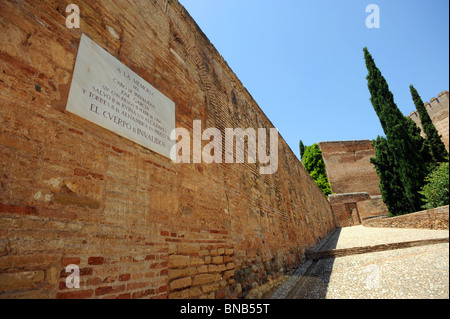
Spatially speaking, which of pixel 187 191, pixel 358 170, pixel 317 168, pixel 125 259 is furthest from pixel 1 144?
pixel 358 170

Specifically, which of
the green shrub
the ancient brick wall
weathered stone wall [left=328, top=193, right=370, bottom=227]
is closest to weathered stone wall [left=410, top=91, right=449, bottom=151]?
weathered stone wall [left=328, top=193, right=370, bottom=227]

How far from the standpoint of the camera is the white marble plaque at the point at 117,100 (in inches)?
82.3

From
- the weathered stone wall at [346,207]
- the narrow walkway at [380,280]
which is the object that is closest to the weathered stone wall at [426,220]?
the narrow walkway at [380,280]

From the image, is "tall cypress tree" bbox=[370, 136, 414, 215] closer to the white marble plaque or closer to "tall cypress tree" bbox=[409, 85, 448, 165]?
"tall cypress tree" bbox=[409, 85, 448, 165]

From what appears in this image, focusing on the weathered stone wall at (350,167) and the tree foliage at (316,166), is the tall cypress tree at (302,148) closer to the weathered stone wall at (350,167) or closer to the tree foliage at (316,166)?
the tree foliage at (316,166)

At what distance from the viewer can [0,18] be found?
169 cm

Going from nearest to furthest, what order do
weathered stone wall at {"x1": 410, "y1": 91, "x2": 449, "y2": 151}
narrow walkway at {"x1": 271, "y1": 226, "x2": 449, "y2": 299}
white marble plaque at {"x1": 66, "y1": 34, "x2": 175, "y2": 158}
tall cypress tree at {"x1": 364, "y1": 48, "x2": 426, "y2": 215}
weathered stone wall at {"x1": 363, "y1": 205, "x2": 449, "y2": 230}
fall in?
white marble plaque at {"x1": 66, "y1": 34, "x2": 175, "y2": 158} → narrow walkway at {"x1": 271, "y1": 226, "x2": 449, "y2": 299} → weathered stone wall at {"x1": 363, "y1": 205, "x2": 449, "y2": 230} → tall cypress tree at {"x1": 364, "y1": 48, "x2": 426, "y2": 215} → weathered stone wall at {"x1": 410, "y1": 91, "x2": 449, "y2": 151}

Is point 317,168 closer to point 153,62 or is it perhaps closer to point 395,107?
point 395,107

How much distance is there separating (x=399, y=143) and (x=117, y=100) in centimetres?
1571

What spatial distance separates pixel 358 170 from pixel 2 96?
3030cm

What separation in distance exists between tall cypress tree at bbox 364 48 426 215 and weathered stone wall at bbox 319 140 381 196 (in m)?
9.78

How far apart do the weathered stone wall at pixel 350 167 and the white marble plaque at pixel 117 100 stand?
26531 millimetres

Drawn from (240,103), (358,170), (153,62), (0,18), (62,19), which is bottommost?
(0,18)

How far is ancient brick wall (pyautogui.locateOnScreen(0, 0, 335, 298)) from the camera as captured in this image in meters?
1.58
